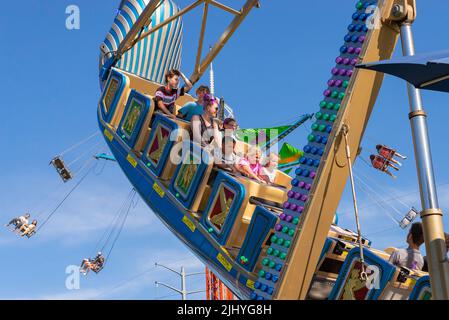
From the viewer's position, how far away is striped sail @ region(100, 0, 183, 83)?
8305mm

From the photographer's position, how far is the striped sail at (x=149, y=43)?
830 cm

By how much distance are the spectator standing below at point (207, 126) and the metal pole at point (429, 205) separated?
2.63 metres

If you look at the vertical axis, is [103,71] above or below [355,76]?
above

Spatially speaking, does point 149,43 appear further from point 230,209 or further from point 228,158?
point 230,209

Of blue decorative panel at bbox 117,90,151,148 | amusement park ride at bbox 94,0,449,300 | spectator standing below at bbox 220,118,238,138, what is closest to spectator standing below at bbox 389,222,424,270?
amusement park ride at bbox 94,0,449,300

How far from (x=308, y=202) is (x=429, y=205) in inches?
50.0

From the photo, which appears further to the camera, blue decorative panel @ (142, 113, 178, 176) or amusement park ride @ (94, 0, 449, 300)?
blue decorative panel @ (142, 113, 178, 176)

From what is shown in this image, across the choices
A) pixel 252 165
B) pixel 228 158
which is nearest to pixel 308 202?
pixel 228 158

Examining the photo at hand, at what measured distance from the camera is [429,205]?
9.82ft

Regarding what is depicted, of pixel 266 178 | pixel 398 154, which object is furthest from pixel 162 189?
pixel 398 154

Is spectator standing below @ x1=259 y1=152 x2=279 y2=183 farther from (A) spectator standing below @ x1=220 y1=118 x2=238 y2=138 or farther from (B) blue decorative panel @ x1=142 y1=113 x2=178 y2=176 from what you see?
(B) blue decorative panel @ x1=142 y1=113 x2=178 y2=176

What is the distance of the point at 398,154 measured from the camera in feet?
42.3
